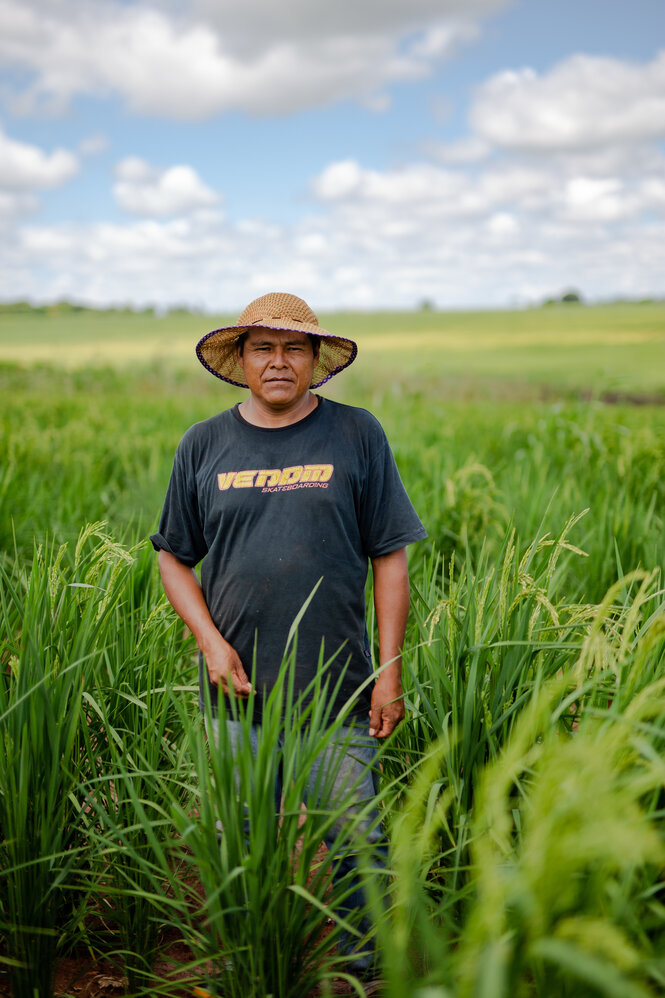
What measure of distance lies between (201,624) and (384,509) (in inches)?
25.9

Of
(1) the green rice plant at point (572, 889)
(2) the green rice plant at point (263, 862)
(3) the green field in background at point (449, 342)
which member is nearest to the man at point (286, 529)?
(2) the green rice plant at point (263, 862)

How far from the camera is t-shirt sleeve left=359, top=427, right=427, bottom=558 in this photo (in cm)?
230

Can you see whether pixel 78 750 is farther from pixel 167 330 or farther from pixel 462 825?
pixel 167 330

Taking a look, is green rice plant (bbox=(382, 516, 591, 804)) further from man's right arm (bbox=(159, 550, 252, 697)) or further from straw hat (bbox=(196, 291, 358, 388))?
straw hat (bbox=(196, 291, 358, 388))

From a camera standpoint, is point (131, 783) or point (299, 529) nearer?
point (131, 783)

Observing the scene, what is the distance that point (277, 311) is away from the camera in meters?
2.32

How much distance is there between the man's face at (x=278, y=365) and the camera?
2254 millimetres

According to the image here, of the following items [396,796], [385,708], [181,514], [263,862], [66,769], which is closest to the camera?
[263,862]

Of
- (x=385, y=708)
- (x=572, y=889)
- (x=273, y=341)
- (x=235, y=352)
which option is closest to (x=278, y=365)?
(x=273, y=341)

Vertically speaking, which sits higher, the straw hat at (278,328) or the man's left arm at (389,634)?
the straw hat at (278,328)

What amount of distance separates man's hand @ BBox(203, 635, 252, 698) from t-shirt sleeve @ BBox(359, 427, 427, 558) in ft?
1.73

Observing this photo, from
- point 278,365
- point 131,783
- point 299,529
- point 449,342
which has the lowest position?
point 131,783

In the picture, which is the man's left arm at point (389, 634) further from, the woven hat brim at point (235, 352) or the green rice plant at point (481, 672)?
the woven hat brim at point (235, 352)

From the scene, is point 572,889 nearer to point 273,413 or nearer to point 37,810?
point 37,810
